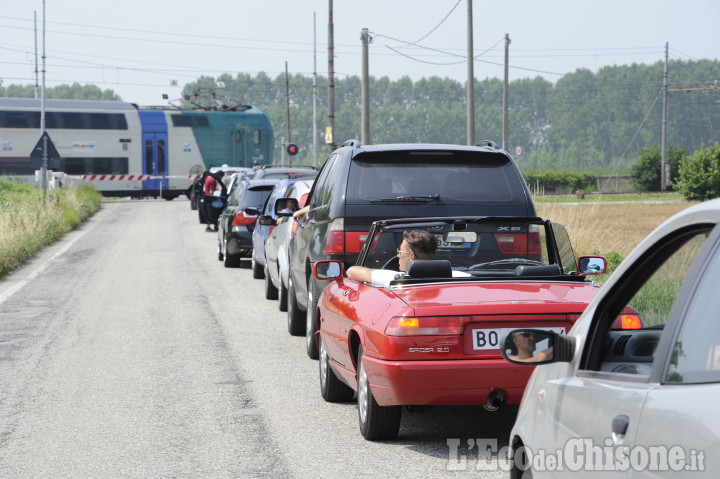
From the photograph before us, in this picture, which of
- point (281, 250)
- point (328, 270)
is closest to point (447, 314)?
point (328, 270)

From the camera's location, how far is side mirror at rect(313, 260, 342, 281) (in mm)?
7777

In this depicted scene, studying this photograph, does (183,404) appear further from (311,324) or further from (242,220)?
Answer: (242,220)

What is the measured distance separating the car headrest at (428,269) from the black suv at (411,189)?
2318 millimetres

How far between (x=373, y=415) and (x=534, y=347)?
3.15 m

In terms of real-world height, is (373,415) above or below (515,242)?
below

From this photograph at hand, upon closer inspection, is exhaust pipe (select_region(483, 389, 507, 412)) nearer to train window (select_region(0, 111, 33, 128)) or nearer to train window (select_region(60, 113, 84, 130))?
train window (select_region(0, 111, 33, 128))

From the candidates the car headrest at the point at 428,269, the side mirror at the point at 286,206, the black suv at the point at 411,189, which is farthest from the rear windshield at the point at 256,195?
the car headrest at the point at 428,269

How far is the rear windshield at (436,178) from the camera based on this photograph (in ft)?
29.8

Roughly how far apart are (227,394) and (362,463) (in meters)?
2.33

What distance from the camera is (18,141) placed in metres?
50.0

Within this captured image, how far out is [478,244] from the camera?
7.53 meters

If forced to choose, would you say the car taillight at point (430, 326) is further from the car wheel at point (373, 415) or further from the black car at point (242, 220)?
the black car at point (242, 220)

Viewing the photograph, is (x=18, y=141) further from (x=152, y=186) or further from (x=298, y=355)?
(x=298, y=355)

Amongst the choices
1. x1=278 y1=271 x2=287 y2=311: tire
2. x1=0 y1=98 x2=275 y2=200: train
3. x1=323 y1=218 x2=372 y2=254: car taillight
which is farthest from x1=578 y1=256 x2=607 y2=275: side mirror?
x1=0 y1=98 x2=275 y2=200: train
